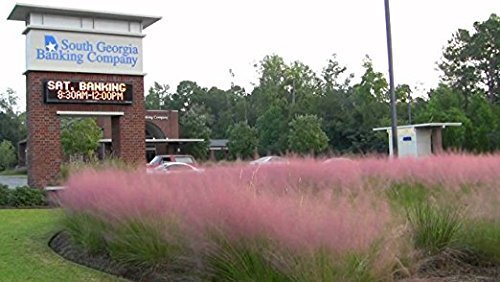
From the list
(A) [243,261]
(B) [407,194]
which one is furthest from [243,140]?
(A) [243,261]

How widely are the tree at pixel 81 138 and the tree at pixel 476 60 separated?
37.1 meters

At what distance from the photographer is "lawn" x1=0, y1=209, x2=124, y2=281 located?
8.05m

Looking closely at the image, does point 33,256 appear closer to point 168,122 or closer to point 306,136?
point 306,136

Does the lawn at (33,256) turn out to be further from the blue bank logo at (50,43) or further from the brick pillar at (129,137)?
the blue bank logo at (50,43)

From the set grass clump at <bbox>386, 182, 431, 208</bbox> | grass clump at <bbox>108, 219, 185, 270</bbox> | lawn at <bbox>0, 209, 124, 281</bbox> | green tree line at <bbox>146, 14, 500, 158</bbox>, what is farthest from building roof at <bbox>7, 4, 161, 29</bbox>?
green tree line at <bbox>146, 14, 500, 158</bbox>

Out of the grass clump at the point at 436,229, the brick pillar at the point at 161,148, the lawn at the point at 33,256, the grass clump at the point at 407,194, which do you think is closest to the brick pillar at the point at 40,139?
the lawn at the point at 33,256

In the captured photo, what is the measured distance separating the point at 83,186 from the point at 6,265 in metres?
1.97

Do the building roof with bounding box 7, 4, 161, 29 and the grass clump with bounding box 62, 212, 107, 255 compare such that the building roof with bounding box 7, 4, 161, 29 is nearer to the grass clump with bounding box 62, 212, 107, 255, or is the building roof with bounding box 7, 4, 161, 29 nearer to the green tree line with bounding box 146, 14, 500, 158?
the grass clump with bounding box 62, 212, 107, 255

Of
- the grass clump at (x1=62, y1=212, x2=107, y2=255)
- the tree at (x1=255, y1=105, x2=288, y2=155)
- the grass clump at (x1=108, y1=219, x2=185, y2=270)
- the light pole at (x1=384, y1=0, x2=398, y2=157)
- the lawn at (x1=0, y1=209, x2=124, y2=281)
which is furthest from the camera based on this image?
the tree at (x1=255, y1=105, x2=288, y2=155)

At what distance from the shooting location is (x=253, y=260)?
5770mm

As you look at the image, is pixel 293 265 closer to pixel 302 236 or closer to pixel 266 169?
pixel 302 236

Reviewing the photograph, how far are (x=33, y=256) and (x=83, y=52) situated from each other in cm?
1235

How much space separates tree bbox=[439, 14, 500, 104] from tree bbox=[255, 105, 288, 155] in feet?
62.0

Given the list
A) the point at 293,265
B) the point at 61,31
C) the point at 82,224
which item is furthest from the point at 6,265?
the point at 61,31
